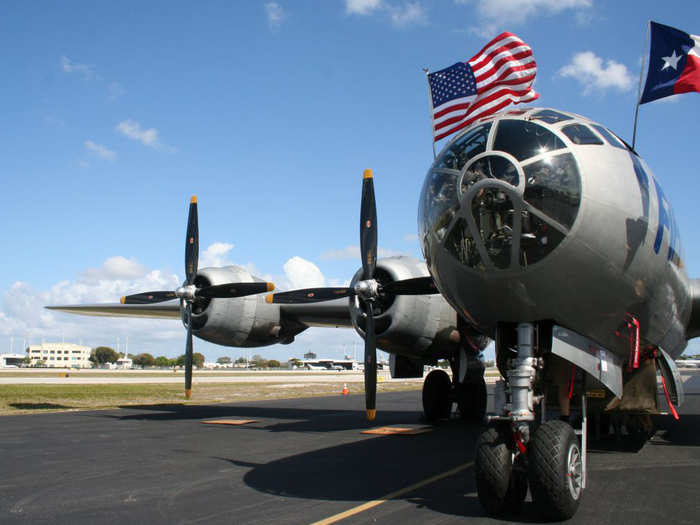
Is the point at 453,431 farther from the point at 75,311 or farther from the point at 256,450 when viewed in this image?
the point at 75,311

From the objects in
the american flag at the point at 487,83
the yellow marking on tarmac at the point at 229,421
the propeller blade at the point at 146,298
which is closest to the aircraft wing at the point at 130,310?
the propeller blade at the point at 146,298

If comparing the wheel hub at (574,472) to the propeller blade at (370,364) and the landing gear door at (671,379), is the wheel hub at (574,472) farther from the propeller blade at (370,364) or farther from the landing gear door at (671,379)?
the propeller blade at (370,364)

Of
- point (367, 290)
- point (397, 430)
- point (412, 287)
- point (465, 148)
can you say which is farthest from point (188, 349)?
point (465, 148)

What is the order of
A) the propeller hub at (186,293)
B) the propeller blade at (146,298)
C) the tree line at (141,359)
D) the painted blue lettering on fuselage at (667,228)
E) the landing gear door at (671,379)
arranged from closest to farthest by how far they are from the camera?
the painted blue lettering on fuselage at (667,228) < the landing gear door at (671,379) < the propeller hub at (186,293) < the propeller blade at (146,298) < the tree line at (141,359)

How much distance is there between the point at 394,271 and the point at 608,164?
24.2ft

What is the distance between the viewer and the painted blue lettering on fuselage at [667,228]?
725 centimetres

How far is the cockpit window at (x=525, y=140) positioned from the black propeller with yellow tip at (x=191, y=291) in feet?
31.1

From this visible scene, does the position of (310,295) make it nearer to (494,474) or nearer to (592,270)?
(592,270)

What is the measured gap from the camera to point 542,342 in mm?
6781

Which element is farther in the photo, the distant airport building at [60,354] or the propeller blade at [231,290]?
the distant airport building at [60,354]

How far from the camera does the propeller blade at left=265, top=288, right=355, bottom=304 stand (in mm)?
14109

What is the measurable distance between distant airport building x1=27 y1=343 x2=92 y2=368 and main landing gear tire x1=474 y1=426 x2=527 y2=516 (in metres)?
171

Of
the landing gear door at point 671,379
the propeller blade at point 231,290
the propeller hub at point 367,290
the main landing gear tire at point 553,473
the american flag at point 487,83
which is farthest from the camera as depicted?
the propeller blade at point 231,290

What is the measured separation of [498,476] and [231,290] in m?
11.1
